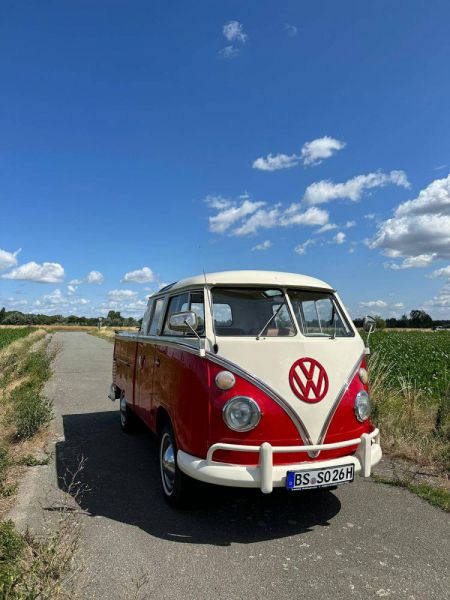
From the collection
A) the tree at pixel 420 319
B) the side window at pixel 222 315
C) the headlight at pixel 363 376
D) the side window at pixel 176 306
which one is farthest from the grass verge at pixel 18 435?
the tree at pixel 420 319

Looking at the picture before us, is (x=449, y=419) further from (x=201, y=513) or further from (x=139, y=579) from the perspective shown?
(x=139, y=579)

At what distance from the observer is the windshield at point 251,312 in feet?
14.3

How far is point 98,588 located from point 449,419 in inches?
205

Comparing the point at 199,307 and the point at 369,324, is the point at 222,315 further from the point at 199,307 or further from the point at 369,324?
the point at 369,324

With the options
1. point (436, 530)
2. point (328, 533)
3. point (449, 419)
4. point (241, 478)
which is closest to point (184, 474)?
point (241, 478)

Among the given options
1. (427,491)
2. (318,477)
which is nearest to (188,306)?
(318,477)

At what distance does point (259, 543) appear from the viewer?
3680 millimetres

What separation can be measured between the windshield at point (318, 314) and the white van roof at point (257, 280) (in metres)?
0.11

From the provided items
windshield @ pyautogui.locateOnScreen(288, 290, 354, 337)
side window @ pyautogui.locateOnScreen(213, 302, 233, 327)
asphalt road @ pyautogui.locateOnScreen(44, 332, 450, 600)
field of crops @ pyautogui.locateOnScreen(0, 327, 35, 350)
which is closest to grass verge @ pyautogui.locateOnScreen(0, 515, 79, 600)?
asphalt road @ pyautogui.locateOnScreen(44, 332, 450, 600)

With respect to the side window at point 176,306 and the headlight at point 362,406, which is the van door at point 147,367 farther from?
the headlight at point 362,406

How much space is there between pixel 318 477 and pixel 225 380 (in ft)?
3.58

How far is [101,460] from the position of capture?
595 cm

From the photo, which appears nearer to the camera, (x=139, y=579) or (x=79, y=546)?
(x=139, y=579)

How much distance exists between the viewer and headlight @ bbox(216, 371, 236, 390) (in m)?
3.67
